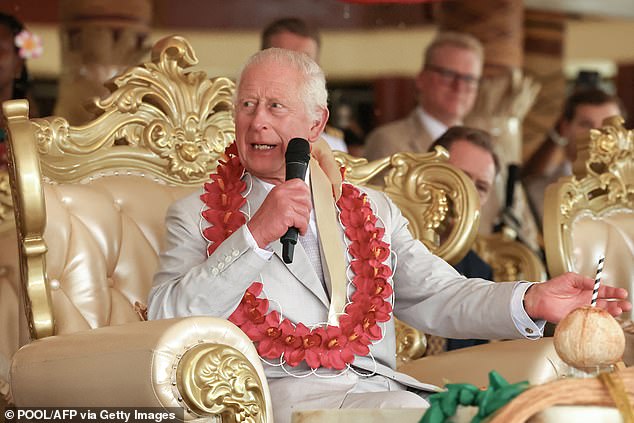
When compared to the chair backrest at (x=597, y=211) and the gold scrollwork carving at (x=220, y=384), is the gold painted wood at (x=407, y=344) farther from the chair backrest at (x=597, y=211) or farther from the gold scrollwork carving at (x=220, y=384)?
the gold scrollwork carving at (x=220, y=384)

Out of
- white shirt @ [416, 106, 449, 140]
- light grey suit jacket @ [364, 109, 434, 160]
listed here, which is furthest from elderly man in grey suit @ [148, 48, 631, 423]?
white shirt @ [416, 106, 449, 140]

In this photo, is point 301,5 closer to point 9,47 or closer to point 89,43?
point 89,43

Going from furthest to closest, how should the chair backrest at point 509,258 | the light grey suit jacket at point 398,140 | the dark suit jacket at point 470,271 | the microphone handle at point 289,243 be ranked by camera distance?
the light grey suit jacket at point 398,140 < the chair backrest at point 509,258 < the dark suit jacket at point 470,271 < the microphone handle at point 289,243

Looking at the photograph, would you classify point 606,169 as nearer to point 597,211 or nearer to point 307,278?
point 597,211

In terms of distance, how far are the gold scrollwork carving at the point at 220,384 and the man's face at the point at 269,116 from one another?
0.57 metres

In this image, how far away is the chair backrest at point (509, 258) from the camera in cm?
396

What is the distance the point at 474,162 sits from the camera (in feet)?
12.0

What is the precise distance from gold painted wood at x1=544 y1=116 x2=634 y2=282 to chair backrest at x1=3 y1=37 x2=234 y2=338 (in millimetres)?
865

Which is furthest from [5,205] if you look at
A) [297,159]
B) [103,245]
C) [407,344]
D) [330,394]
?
[407,344]

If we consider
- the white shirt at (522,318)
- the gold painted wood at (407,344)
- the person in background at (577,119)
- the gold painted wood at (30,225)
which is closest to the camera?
the gold painted wood at (30,225)

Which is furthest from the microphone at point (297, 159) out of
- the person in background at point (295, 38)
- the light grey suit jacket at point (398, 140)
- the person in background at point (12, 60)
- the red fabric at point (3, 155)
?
the light grey suit jacket at point (398, 140)

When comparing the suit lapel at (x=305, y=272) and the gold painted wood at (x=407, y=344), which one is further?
the gold painted wood at (x=407, y=344)

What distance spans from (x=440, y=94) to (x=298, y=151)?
230 cm

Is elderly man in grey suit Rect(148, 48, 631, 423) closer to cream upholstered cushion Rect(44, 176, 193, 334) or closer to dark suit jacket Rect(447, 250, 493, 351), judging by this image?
cream upholstered cushion Rect(44, 176, 193, 334)
